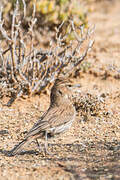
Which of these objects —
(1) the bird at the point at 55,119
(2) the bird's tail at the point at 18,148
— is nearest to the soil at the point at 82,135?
(2) the bird's tail at the point at 18,148

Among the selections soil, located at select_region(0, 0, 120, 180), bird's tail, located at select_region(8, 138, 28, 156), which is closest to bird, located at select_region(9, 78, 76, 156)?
bird's tail, located at select_region(8, 138, 28, 156)

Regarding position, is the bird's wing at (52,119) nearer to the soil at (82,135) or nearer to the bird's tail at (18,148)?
the bird's tail at (18,148)

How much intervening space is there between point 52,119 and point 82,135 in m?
1.01

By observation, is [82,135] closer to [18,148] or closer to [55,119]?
[55,119]

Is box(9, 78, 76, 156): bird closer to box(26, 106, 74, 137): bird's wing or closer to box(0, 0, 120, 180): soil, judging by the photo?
box(26, 106, 74, 137): bird's wing

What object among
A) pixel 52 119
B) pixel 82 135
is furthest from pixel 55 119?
pixel 82 135

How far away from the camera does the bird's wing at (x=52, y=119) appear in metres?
5.32

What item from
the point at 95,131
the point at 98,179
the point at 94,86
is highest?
the point at 94,86

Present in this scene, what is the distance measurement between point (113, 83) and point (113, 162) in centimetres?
370

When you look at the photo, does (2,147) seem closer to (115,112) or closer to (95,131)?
→ (95,131)

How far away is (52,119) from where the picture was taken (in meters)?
5.49

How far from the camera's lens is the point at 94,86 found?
27.7 ft

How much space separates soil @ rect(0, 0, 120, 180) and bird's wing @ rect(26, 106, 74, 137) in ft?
1.16

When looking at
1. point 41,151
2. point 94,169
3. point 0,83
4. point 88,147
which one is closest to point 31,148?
point 41,151
